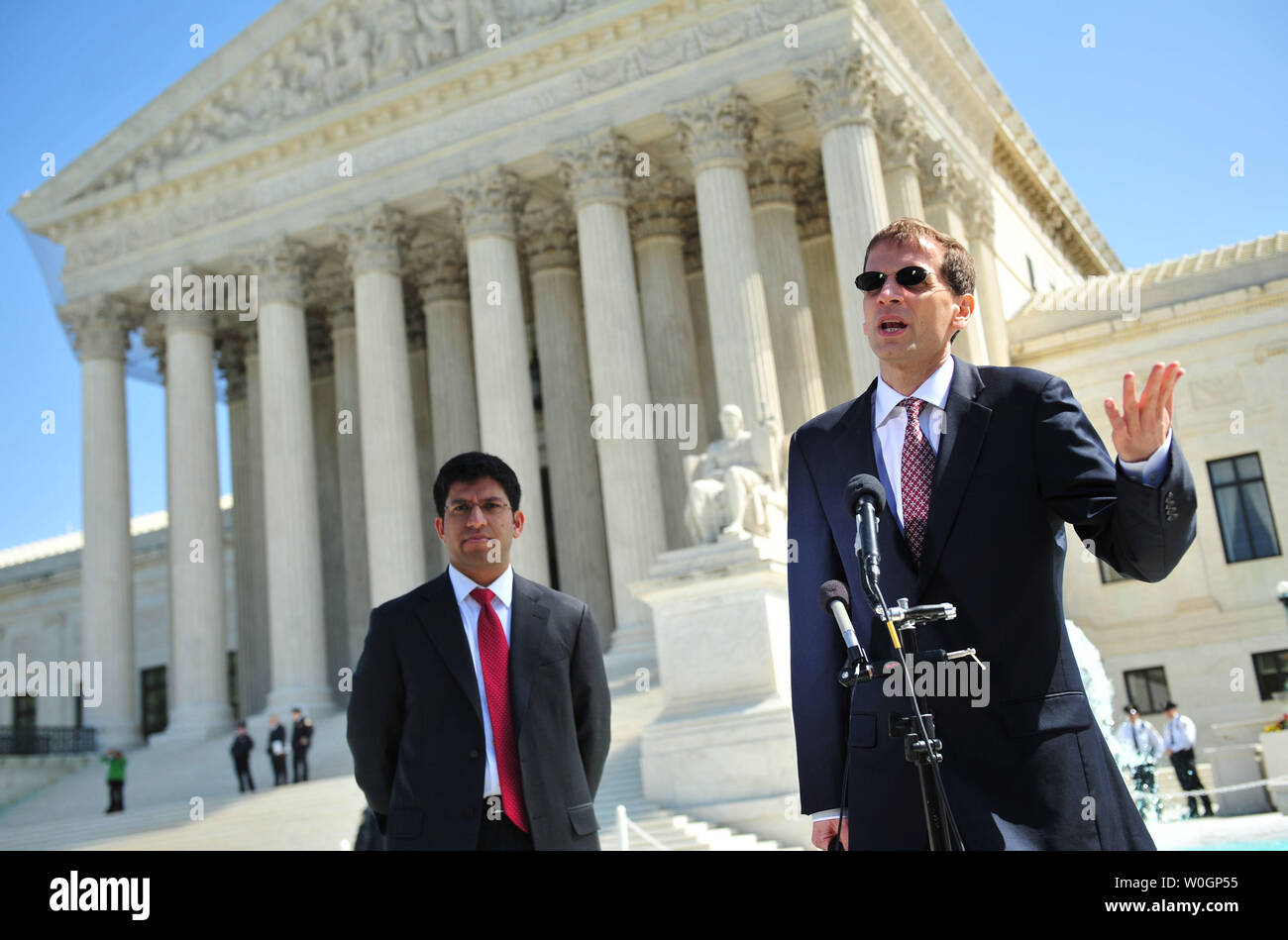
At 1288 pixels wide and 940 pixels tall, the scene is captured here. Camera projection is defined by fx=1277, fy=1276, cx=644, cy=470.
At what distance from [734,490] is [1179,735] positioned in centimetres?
871

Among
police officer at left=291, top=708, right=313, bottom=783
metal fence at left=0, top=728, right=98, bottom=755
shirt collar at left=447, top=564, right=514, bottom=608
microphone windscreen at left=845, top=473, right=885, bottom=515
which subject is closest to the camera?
microphone windscreen at left=845, top=473, right=885, bottom=515

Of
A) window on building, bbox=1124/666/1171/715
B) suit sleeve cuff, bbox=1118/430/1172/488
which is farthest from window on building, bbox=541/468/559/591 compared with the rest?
suit sleeve cuff, bbox=1118/430/1172/488

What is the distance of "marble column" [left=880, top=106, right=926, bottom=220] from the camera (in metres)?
31.5

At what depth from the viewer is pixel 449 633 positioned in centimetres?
510

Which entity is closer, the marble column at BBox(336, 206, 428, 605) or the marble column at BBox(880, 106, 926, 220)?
the marble column at BBox(880, 106, 926, 220)

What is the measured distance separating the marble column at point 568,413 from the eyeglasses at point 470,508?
97.2 ft

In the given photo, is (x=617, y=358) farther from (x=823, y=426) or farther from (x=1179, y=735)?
(x=823, y=426)

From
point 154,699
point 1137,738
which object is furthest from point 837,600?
point 154,699

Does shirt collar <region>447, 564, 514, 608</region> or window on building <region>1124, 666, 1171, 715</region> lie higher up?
shirt collar <region>447, 564, 514, 608</region>

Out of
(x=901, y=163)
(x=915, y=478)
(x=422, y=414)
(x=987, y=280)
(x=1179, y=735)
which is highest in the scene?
(x=901, y=163)

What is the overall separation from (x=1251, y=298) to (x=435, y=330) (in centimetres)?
2253

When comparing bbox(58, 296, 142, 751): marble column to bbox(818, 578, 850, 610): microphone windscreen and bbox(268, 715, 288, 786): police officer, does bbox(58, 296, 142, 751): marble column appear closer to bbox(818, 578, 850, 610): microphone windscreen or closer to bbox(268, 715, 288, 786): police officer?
bbox(268, 715, 288, 786): police officer
